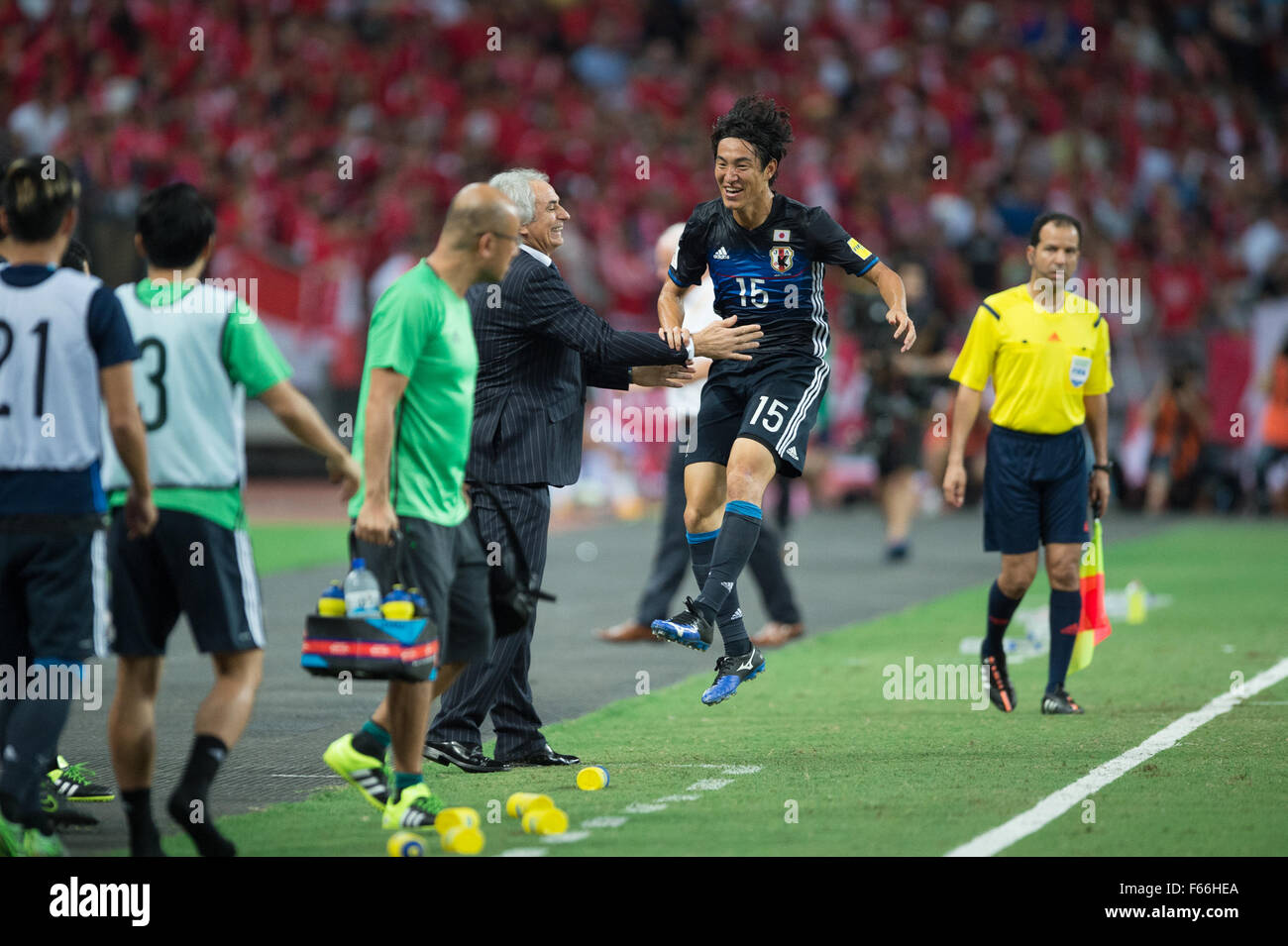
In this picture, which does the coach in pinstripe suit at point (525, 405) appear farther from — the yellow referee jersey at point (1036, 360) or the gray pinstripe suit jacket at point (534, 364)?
the yellow referee jersey at point (1036, 360)

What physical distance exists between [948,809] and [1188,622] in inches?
259

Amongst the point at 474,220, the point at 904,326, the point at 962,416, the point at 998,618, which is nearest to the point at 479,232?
the point at 474,220

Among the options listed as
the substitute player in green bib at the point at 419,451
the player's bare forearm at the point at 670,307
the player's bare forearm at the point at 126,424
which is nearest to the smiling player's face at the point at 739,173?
the player's bare forearm at the point at 670,307

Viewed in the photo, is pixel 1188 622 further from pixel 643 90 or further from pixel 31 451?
pixel 643 90

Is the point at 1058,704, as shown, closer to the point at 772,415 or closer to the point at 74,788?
the point at 772,415

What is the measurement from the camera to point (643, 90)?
26.9 meters

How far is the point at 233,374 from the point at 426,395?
0.68m

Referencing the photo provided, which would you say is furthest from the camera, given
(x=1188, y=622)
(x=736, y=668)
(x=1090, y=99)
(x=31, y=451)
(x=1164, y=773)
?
(x=1090, y=99)

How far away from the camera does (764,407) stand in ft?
25.5

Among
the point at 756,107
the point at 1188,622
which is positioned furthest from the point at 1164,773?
the point at 1188,622

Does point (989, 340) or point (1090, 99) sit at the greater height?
point (1090, 99)

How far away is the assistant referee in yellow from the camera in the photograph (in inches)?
344

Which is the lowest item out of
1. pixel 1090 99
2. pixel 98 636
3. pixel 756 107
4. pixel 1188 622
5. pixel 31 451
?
pixel 1188 622

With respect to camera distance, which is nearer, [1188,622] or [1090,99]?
[1188,622]
